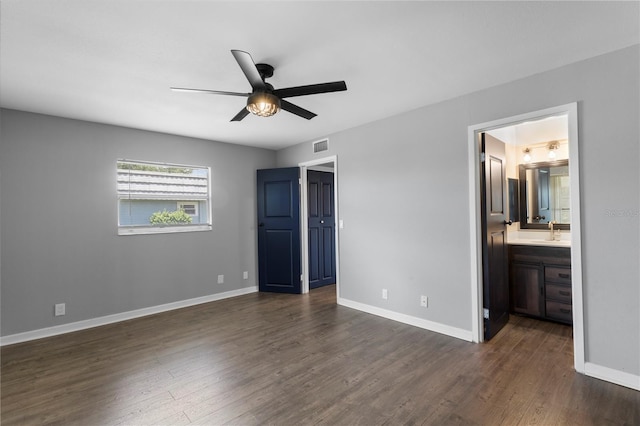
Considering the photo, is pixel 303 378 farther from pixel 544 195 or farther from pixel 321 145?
pixel 544 195

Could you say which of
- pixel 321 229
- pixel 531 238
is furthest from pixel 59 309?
pixel 531 238

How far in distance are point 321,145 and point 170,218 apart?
251 centimetres

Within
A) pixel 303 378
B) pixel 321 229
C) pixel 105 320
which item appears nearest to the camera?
pixel 303 378

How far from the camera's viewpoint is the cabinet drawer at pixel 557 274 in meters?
3.26

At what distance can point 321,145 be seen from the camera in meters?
4.60

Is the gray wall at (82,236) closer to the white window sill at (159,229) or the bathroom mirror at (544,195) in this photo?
the white window sill at (159,229)

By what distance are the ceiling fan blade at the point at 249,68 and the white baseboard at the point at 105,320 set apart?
346 cm

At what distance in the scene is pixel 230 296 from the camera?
4801 mm

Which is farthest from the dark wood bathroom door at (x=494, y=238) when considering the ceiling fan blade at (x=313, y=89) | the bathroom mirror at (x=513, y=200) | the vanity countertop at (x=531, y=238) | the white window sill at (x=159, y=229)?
the white window sill at (x=159, y=229)

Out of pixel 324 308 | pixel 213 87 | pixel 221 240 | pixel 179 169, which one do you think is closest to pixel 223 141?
pixel 179 169

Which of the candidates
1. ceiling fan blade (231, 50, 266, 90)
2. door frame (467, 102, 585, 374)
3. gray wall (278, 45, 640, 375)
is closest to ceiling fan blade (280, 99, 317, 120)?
ceiling fan blade (231, 50, 266, 90)

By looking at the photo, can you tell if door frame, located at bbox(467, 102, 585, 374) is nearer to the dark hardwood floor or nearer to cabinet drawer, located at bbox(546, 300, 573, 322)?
the dark hardwood floor

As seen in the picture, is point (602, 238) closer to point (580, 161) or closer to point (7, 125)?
point (580, 161)

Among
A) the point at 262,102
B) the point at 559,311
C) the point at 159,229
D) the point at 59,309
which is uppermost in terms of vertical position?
the point at 262,102
